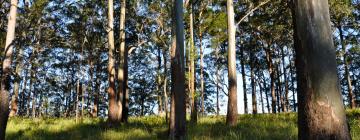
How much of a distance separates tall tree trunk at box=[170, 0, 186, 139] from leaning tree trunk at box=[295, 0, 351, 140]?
16.3ft

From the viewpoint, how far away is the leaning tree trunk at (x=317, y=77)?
3.74 meters

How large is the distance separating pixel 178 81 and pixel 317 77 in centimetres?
535

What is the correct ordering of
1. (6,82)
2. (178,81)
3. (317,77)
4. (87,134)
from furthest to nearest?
(87,134)
(6,82)
(178,81)
(317,77)

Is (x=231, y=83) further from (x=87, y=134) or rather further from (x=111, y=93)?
(x=87, y=134)

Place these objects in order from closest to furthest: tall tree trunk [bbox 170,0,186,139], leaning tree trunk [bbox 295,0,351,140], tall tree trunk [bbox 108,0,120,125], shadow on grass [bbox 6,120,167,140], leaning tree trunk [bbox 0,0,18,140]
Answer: leaning tree trunk [bbox 295,0,351,140], tall tree trunk [bbox 170,0,186,139], leaning tree trunk [bbox 0,0,18,140], shadow on grass [bbox 6,120,167,140], tall tree trunk [bbox 108,0,120,125]

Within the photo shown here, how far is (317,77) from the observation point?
384 centimetres

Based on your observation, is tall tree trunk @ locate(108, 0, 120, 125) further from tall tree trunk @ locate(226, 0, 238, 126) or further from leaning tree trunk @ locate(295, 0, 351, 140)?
leaning tree trunk @ locate(295, 0, 351, 140)

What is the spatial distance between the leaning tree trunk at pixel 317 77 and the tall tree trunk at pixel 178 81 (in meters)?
4.97

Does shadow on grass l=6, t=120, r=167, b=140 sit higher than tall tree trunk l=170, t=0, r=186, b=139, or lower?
lower

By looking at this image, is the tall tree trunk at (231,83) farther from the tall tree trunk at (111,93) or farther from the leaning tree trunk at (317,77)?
the leaning tree trunk at (317,77)

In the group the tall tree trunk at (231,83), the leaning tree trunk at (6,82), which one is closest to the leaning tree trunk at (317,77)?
the leaning tree trunk at (6,82)

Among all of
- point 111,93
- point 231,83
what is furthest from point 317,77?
point 111,93

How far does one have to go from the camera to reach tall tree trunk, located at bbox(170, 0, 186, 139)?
28.8 feet

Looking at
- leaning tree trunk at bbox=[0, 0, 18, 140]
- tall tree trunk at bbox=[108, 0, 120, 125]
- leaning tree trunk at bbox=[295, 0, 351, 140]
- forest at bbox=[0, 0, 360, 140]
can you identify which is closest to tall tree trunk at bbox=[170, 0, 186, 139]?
forest at bbox=[0, 0, 360, 140]
